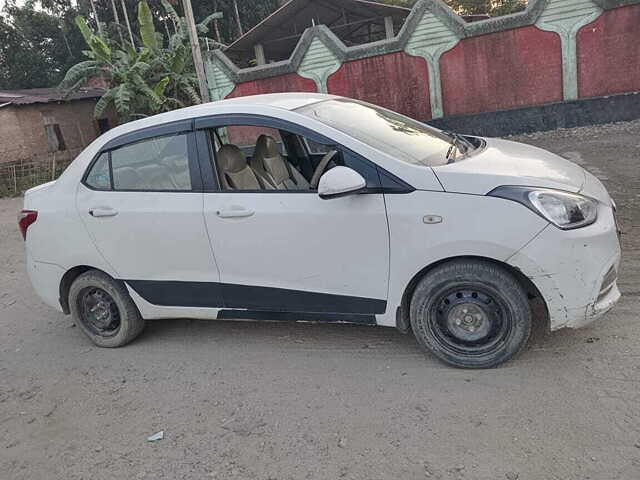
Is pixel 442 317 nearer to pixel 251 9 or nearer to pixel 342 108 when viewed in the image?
pixel 342 108

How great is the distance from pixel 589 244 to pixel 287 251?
1.80 metres

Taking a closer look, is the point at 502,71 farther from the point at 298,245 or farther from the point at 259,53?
the point at 259,53

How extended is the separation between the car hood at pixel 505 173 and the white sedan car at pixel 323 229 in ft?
0.05

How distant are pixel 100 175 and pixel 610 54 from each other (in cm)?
1244

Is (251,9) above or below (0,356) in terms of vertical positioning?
above

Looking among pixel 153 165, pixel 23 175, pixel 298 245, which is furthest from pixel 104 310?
pixel 23 175

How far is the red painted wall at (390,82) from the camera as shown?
1386cm

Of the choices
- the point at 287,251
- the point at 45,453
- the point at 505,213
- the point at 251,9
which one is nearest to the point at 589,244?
the point at 505,213

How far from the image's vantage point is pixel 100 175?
410cm

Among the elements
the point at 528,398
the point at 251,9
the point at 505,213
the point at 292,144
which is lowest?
the point at 528,398

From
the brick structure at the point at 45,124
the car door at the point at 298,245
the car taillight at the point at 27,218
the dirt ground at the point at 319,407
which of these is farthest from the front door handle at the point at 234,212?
the brick structure at the point at 45,124

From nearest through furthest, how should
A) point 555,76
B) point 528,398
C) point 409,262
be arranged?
point 528,398 → point 409,262 → point 555,76

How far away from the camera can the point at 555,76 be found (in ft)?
42.0

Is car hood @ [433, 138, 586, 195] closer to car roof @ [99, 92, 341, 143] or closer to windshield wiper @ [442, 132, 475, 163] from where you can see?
windshield wiper @ [442, 132, 475, 163]
